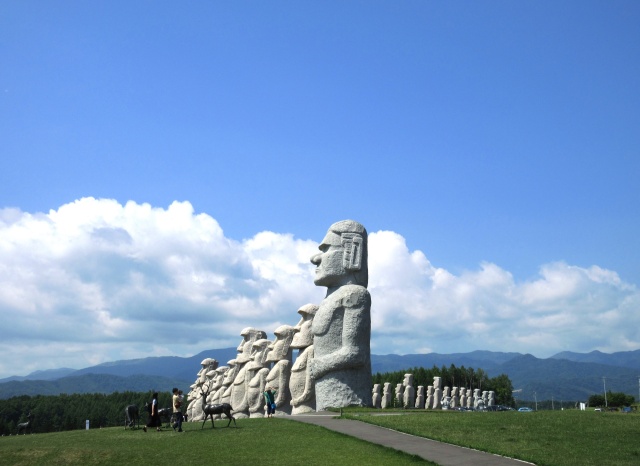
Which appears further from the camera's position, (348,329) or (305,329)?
(305,329)

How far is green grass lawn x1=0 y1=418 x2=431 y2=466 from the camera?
1195cm

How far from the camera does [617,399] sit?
172 ft

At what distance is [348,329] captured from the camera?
20.3 m

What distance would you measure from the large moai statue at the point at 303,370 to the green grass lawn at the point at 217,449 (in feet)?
21.8

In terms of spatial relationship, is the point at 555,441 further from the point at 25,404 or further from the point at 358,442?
the point at 25,404

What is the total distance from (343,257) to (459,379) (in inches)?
2444

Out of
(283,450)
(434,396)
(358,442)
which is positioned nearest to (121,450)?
(283,450)

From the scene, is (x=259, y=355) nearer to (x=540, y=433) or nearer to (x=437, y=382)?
(x=540, y=433)

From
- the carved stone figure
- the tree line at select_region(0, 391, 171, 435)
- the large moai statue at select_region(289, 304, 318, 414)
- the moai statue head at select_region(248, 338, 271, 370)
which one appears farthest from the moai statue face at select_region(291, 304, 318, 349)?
the tree line at select_region(0, 391, 171, 435)

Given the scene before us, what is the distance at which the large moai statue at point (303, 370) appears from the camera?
23.0m

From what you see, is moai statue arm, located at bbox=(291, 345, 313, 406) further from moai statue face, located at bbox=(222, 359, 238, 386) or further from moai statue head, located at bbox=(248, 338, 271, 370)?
moai statue face, located at bbox=(222, 359, 238, 386)

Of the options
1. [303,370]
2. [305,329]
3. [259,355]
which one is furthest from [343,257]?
[259,355]

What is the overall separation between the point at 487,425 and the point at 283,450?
5315 mm

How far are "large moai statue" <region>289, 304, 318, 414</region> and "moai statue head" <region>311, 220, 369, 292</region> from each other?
2.92m
